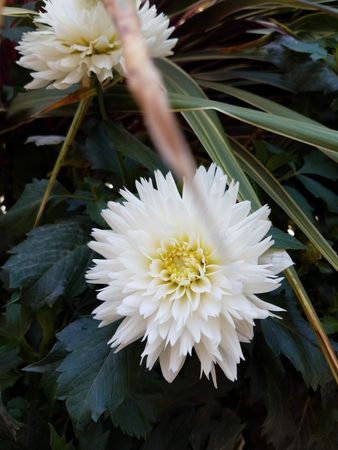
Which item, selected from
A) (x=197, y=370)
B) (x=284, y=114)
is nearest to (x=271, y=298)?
(x=197, y=370)

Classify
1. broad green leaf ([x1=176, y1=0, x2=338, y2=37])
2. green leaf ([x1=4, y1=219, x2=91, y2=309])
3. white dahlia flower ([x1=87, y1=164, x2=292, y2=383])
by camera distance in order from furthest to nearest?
1. broad green leaf ([x1=176, y1=0, x2=338, y2=37])
2. green leaf ([x1=4, y1=219, x2=91, y2=309])
3. white dahlia flower ([x1=87, y1=164, x2=292, y2=383])

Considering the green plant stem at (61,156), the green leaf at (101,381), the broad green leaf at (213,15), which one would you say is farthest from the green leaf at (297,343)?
the broad green leaf at (213,15)

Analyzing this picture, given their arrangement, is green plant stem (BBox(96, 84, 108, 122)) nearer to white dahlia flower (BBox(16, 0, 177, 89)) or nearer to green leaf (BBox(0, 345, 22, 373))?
white dahlia flower (BBox(16, 0, 177, 89))

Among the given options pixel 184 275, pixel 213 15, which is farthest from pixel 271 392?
pixel 213 15

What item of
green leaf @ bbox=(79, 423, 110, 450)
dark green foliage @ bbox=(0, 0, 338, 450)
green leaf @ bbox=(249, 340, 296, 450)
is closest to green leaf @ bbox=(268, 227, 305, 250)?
dark green foliage @ bbox=(0, 0, 338, 450)

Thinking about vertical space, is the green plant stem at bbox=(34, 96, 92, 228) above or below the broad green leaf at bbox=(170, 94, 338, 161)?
above

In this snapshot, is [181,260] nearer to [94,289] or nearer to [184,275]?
[184,275]

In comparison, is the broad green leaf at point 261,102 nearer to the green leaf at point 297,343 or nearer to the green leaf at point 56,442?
the green leaf at point 297,343
